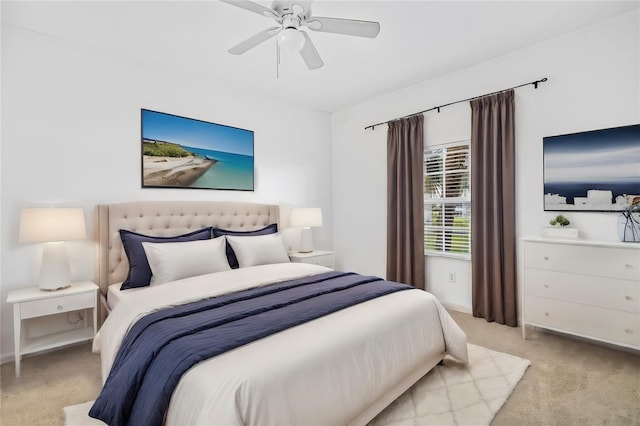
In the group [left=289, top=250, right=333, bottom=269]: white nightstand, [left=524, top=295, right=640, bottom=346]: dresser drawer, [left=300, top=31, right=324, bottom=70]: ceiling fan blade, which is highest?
[left=300, top=31, right=324, bottom=70]: ceiling fan blade

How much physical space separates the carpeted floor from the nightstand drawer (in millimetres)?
449

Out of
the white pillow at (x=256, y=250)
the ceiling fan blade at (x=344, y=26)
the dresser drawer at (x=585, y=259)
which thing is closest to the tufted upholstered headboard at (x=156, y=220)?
the white pillow at (x=256, y=250)

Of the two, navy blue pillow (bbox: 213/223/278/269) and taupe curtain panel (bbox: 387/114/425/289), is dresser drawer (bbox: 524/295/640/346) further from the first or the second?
navy blue pillow (bbox: 213/223/278/269)

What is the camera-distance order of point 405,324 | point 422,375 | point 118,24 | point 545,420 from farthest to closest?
1. point 118,24
2. point 422,375
3. point 405,324
4. point 545,420

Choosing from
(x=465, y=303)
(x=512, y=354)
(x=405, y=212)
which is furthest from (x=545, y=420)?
(x=405, y=212)

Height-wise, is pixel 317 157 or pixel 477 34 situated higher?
pixel 477 34

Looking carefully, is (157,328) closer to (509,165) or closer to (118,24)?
(118,24)

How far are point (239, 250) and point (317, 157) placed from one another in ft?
7.34

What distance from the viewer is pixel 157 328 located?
1.73m

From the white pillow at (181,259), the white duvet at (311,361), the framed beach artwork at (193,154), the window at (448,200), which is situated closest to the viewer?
the white duvet at (311,361)

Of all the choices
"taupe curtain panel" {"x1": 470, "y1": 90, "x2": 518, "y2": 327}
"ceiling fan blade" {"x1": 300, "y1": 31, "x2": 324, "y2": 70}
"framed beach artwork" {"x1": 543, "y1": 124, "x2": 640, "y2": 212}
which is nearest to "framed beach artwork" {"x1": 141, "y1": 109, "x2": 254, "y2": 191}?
"ceiling fan blade" {"x1": 300, "y1": 31, "x2": 324, "y2": 70}

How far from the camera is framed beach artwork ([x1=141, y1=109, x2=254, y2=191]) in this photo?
3.36 m

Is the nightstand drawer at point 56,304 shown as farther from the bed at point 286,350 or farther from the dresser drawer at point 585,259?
the dresser drawer at point 585,259

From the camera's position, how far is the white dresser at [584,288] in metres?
2.40
